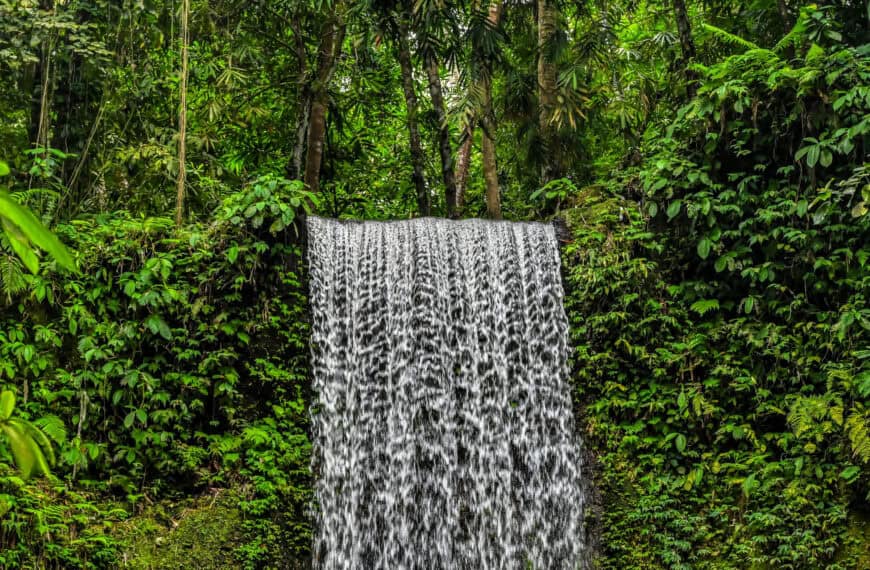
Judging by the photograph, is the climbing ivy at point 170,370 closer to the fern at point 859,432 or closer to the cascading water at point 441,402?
the cascading water at point 441,402

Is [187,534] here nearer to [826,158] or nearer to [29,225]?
[29,225]

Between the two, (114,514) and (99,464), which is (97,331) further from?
(114,514)

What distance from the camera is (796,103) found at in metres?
6.96

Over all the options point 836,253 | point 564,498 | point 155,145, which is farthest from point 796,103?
point 155,145

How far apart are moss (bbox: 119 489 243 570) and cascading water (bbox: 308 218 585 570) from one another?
753 millimetres

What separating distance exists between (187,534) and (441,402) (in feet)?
7.96

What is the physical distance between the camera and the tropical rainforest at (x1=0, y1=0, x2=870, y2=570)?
20.7 ft

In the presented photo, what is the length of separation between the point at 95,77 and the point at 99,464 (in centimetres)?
408

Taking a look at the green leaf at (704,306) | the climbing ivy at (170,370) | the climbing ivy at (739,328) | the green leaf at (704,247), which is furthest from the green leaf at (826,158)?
the climbing ivy at (170,370)

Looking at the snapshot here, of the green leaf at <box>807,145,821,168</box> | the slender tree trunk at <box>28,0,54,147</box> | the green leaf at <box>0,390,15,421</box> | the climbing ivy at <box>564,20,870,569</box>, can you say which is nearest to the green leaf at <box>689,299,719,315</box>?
the climbing ivy at <box>564,20,870,569</box>

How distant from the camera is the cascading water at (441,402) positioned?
662 cm

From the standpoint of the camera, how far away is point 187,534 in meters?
6.43

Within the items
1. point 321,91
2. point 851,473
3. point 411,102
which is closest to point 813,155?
point 851,473

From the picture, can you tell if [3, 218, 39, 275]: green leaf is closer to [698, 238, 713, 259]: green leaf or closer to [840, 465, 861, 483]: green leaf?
[840, 465, 861, 483]: green leaf
